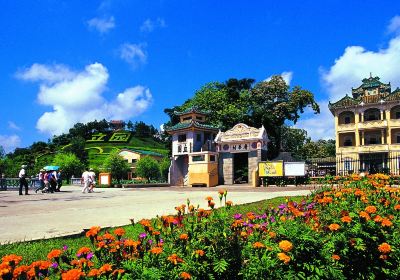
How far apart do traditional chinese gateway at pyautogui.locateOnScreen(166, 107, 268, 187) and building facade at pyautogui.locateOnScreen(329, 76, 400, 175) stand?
45.0ft

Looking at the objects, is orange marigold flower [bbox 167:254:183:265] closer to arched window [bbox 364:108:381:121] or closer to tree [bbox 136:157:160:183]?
arched window [bbox 364:108:381:121]

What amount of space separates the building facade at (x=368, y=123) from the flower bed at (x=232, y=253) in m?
41.8

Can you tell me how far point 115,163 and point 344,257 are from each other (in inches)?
1900

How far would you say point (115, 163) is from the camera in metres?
49.9

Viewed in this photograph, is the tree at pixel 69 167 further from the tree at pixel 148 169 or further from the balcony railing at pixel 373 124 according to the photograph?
the balcony railing at pixel 373 124

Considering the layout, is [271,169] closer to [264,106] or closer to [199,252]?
[264,106]

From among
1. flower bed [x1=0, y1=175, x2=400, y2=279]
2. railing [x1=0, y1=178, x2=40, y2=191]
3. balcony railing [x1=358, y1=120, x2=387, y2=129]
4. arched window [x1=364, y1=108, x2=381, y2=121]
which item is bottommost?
railing [x1=0, y1=178, x2=40, y2=191]

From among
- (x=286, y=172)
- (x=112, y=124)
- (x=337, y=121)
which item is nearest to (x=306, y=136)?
(x=337, y=121)

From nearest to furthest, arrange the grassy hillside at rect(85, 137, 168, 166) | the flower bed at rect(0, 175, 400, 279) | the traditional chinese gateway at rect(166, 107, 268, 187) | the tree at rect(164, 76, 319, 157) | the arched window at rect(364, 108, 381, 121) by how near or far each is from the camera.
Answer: the flower bed at rect(0, 175, 400, 279)
the traditional chinese gateway at rect(166, 107, 268, 187)
the tree at rect(164, 76, 319, 157)
the arched window at rect(364, 108, 381, 121)
the grassy hillside at rect(85, 137, 168, 166)

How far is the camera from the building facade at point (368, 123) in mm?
43500

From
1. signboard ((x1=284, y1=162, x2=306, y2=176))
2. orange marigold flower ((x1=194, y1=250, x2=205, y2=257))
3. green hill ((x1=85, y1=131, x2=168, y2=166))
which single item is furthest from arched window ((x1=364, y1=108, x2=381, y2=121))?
green hill ((x1=85, y1=131, x2=168, y2=166))

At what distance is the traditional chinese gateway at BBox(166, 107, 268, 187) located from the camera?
3547 cm

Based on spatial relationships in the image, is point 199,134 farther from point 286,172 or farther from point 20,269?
point 20,269

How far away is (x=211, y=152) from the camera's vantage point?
37.0 m
